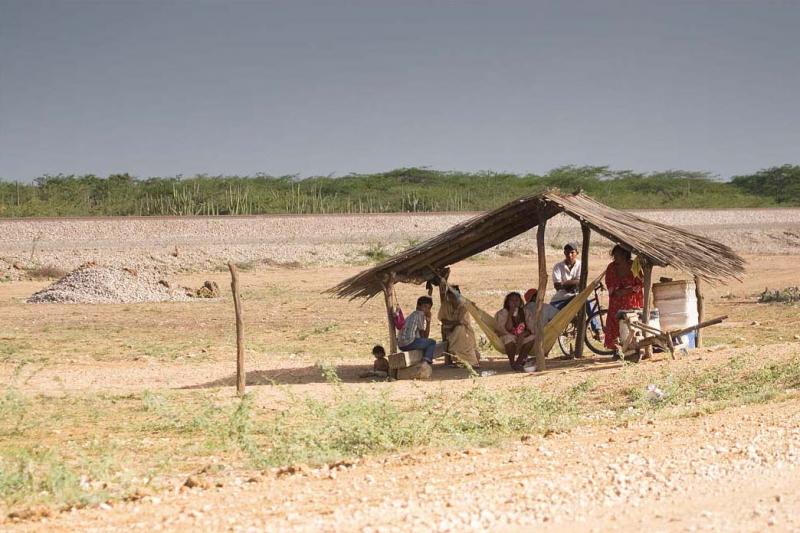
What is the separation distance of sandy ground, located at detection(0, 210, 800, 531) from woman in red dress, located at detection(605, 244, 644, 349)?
1.54 ft

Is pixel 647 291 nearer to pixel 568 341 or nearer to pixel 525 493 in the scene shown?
pixel 568 341

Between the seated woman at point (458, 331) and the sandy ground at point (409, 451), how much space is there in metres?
0.33

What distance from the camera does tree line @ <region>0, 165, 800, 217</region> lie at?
1683 inches

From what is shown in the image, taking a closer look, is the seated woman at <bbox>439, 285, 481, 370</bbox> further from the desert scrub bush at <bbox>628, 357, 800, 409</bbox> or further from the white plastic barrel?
the desert scrub bush at <bbox>628, 357, 800, 409</bbox>

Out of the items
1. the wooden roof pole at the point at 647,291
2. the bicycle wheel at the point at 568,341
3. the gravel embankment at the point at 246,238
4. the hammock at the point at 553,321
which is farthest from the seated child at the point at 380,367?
the gravel embankment at the point at 246,238

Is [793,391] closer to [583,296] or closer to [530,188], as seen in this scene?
[583,296]

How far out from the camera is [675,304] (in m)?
12.4

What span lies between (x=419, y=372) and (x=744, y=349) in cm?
371

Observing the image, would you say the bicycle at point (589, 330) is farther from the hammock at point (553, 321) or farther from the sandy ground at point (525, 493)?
the sandy ground at point (525, 493)

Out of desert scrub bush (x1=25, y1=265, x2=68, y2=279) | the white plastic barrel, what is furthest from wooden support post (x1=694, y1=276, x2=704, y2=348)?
desert scrub bush (x1=25, y1=265, x2=68, y2=279)

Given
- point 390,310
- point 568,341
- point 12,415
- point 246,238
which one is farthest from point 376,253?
point 12,415

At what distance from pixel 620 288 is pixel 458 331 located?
2009mm

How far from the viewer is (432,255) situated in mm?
12891

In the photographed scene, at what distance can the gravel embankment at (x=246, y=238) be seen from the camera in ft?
101
